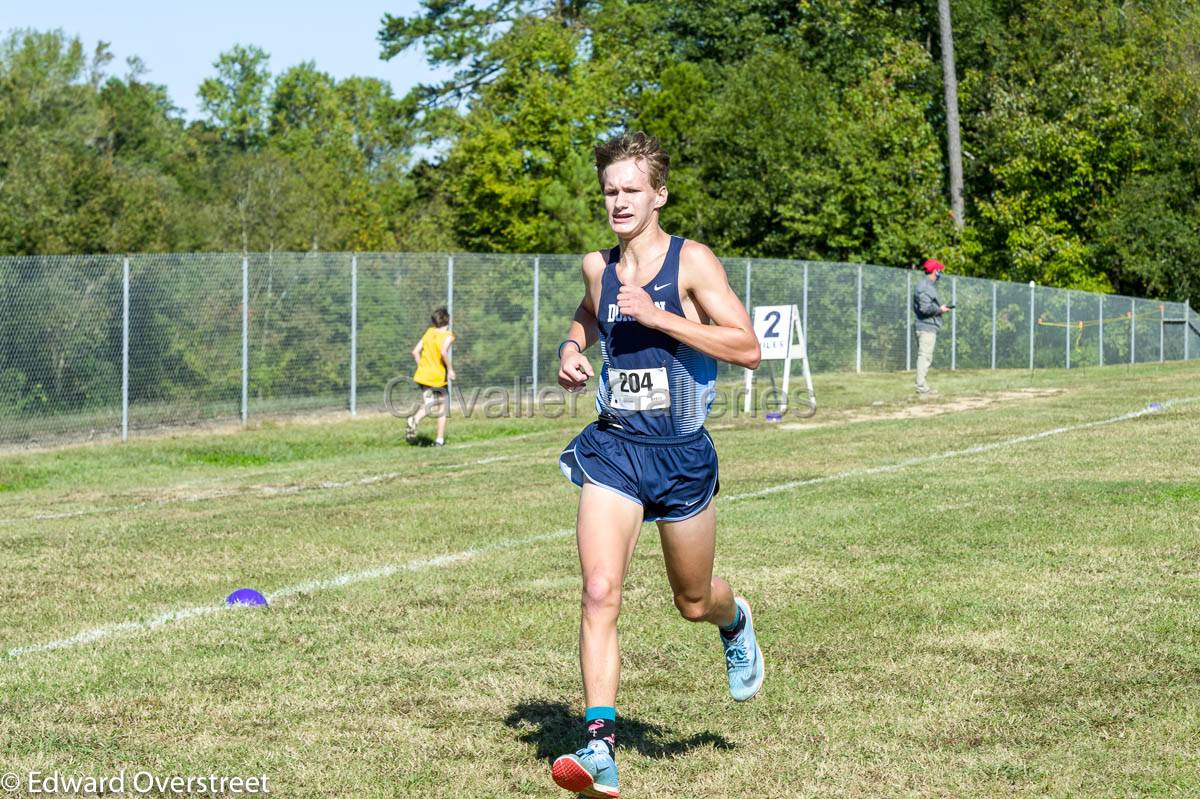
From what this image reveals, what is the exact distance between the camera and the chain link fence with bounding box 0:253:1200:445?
1834 cm

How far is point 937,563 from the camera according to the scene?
869 cm

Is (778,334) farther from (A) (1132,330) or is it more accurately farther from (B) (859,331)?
(A) (1132,330)

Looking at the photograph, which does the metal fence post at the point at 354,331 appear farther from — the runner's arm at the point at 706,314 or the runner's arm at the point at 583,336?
the runner's arm at the point at 706,314

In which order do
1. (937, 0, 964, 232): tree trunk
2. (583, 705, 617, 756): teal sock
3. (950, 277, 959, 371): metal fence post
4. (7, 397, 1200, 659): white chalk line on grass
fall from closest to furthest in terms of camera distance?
(583, 705, 617, 756): teal sock < (7, 397, 1200, 659): white chalk line on grass < (950, 277, 959, 371): metal fence post < (937, 0, 964, 232): tree trunk

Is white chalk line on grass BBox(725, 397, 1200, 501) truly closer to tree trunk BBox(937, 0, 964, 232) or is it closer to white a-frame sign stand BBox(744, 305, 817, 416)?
white a-frame sign stand BBox(744, 305, 817, 416)

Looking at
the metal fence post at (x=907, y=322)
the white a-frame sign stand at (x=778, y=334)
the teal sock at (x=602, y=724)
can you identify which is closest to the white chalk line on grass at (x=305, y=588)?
the teal sock at (x=602, y=724)

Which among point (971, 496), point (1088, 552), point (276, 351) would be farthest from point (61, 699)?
point (276, 351)

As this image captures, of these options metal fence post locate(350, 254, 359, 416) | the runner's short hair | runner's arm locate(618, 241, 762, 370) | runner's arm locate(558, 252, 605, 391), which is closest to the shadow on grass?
runner's arm locate(558, 252, 605, 391)

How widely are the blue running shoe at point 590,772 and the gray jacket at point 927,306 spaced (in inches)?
793

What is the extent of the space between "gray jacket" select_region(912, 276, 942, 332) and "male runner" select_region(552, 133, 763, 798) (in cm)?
1931

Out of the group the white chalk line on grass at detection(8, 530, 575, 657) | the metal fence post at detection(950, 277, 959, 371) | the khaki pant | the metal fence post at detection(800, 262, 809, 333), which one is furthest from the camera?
the metal fence post at detection(950, 277, 959, 371)

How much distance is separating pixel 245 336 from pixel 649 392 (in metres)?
16.5

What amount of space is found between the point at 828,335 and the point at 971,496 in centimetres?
2069

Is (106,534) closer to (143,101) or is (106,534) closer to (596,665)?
(596,665)
